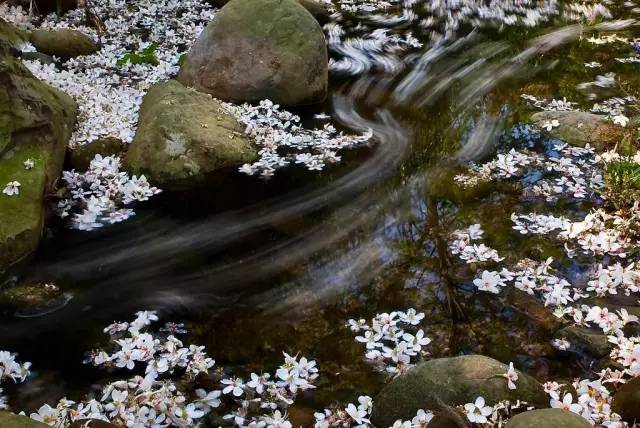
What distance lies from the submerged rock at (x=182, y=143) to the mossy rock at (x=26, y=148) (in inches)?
38.6

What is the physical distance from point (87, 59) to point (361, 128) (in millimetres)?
6296

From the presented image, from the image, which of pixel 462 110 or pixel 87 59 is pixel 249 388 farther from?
pixel 87 59

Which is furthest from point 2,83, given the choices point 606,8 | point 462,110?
point 606,8

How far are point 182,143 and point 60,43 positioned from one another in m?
6.13

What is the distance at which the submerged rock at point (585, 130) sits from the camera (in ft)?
25.6

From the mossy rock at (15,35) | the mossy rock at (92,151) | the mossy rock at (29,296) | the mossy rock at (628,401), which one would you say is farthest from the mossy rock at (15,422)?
the mossy rock at (15,35)

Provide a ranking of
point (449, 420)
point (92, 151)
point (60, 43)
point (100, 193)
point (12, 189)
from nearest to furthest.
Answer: point (449, 420)
point (12, 189)
point (100, 193)
point (92, 151)
point (60, 43)

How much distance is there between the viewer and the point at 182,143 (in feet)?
24.2

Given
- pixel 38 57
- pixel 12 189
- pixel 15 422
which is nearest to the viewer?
pixel 15 422

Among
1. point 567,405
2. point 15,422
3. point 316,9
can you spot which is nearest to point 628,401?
point 567,405

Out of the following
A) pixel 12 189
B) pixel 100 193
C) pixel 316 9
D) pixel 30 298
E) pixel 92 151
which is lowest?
pixel 30 298

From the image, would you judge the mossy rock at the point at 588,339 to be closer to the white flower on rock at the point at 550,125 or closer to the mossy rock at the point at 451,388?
the mossy rock at the point at 451,388

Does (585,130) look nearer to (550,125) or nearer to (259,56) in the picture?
(550,125)

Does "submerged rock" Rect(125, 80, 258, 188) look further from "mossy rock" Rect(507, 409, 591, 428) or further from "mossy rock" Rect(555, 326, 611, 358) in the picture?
"mossy rock" Rect(507, 409, 591, 428)
